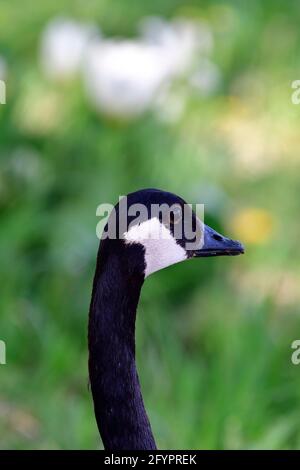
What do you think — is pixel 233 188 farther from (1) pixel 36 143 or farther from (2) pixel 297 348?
(2) pixel 297 348

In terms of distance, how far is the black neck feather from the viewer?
4.21ft

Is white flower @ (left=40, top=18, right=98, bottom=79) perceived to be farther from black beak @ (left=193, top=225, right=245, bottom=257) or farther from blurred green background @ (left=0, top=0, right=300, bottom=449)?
black beak @ (left=193, top=225, right=245, bottom=257)

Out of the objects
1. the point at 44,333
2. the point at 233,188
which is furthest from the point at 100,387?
the point at 233,188

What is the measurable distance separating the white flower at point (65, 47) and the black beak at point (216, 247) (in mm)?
1531

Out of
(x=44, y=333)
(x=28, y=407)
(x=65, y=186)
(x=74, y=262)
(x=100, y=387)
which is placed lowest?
(x=100, y=387)

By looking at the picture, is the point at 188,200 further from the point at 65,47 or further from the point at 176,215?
the point at 176,215

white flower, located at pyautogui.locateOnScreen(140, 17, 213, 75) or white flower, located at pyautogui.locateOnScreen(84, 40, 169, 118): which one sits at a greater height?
white flower, located at pyautogui.locateOnScreen(140, 17, 213, 75)

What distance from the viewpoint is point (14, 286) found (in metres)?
2.41

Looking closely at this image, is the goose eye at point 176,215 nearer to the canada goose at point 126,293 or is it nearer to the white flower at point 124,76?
the canada goose at point 126,293

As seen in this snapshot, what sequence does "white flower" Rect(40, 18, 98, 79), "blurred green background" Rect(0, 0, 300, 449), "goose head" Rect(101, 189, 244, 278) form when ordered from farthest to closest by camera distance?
1. "white flower" Rect(40, 18, 98, 79)
2. "blurred green background" Rect(0, 0, 300, 449)
3. "goose head" Rect(101, 189, 244, 278)

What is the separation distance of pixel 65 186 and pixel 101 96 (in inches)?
9.1

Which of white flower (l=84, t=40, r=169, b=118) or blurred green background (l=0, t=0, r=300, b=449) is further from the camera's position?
white flower (l=84, t=40, r=169, b=118)

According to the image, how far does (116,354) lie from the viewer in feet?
4.28

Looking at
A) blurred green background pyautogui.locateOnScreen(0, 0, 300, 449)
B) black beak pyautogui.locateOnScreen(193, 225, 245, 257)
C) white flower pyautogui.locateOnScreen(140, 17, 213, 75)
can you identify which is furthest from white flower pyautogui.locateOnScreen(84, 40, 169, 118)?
black beak pyautogui.locateOnScreen(193, 225, 245, 257)
